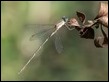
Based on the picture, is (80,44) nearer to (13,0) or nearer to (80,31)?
(13,0)

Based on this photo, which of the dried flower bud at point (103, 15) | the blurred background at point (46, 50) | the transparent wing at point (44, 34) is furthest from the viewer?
the blurred background at point (46, 50)

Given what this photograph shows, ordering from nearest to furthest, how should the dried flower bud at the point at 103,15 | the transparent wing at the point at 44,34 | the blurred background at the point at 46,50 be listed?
the dried flower bud at the point at 103,15 < the transparent wing at the point at 44,34 < the blurred background at the point at 46,50

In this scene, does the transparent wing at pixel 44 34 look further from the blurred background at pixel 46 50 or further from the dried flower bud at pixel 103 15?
the blurred background at pixel 46 50

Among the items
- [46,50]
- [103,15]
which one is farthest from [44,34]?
[46,50]

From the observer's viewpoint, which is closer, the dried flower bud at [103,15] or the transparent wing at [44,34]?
the dried flower bud at [103,15]

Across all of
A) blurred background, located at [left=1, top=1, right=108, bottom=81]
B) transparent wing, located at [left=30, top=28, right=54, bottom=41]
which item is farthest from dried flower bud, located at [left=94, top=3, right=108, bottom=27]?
blurred background, located at [left=1, top=1, right=108, bottom=81]

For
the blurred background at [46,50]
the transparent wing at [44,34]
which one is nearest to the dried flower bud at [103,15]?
the transparent wing at [44,34]

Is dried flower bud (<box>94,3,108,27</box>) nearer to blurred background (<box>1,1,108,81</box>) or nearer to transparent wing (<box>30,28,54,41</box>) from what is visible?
transparent wing (<box>30,28,54,41</box>)

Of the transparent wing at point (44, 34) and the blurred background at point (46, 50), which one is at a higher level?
the transparent wing at point (44, 34)
